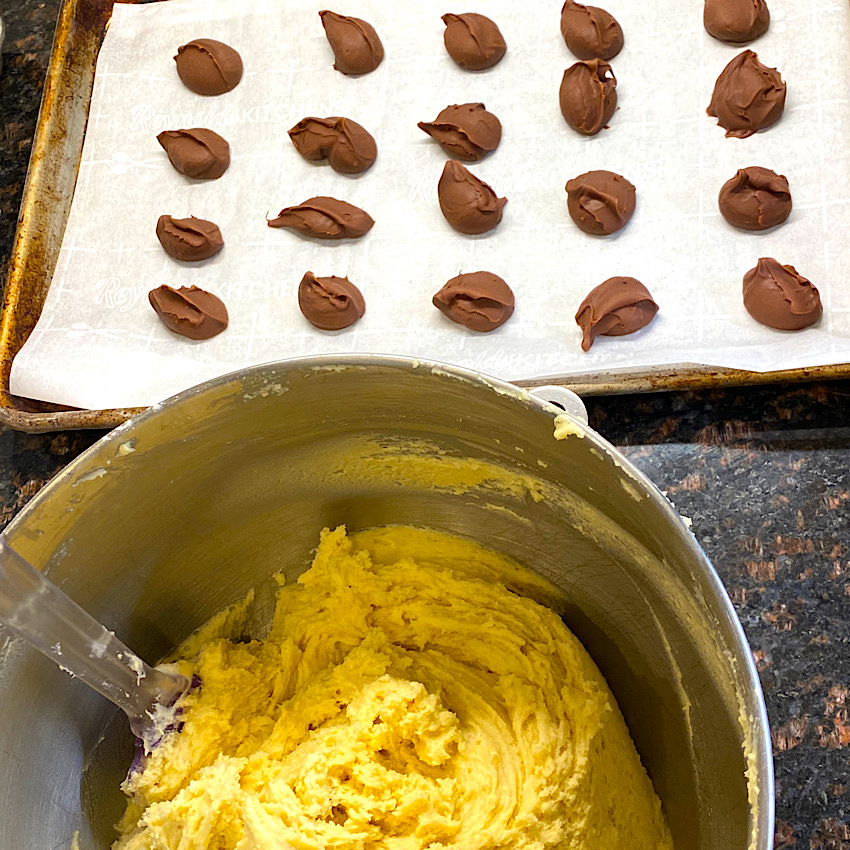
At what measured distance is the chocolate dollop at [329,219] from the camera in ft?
4.64

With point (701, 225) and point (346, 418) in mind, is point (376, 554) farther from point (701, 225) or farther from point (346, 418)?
point (701, 225)

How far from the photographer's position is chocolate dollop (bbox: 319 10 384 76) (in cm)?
151

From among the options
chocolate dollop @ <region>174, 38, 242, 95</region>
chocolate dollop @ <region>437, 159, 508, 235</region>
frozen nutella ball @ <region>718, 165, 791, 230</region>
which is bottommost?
chocolate dollop @ <region>437, 159, 508, 235</region>

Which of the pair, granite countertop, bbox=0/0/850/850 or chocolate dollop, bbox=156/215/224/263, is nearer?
granite countertop, bbox=0/0/850/850

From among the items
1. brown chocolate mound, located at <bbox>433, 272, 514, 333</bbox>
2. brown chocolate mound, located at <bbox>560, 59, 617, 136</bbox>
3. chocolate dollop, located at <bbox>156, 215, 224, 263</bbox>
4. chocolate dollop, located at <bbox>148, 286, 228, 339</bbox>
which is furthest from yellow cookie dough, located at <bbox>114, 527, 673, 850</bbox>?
brown chocolate mound, located at <bbox>560, 59, 617, 136</bbox>

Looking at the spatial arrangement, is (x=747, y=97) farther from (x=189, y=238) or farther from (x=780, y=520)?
(x=189, y=238)

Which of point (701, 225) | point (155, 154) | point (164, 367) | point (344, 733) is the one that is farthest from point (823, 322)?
point (155, 154)

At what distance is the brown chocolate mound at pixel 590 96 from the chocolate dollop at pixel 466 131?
12 cm

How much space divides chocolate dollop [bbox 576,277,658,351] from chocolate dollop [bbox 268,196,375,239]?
39cm

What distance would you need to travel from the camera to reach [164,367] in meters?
1.39

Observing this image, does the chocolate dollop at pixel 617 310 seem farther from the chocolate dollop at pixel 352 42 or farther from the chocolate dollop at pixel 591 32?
the chocolate dollop at pixel 352 42

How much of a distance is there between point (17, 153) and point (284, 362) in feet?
3.54

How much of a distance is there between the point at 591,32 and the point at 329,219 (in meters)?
0.51

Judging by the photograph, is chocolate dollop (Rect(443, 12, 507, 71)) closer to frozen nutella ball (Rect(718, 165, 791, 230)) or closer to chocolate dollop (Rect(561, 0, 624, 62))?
chocolate dollop (Rect(561, 0, 624, 62))
